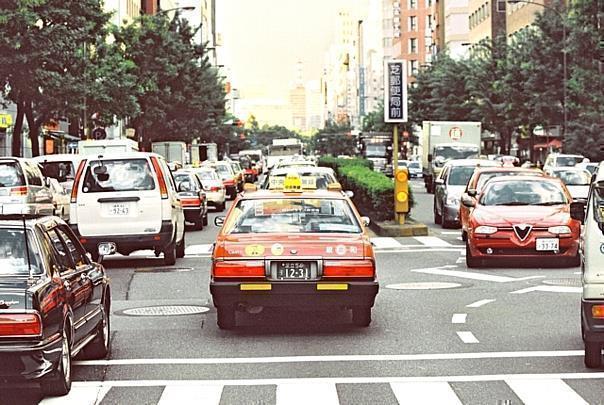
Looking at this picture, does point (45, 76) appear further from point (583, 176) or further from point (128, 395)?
point (128, 395)

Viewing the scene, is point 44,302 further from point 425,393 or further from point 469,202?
point 469,202

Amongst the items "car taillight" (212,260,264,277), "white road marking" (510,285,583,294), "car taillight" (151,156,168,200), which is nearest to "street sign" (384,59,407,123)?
"car taillight" (151,156,168,200)

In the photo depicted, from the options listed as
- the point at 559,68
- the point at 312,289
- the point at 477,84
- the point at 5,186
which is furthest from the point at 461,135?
the point at 312,289

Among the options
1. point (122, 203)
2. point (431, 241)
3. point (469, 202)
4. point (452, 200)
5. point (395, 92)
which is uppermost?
point (395, 92)

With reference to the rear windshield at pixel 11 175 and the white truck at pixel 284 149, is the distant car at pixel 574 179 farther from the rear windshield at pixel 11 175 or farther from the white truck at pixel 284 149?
the white truck at pixel 284 149

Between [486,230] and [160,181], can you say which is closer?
[486,230]

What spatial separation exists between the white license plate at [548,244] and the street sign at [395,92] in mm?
12369

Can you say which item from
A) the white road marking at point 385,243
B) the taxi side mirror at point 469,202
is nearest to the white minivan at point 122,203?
the taxi side mirror at point 469,202

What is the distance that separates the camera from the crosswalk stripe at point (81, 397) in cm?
1004

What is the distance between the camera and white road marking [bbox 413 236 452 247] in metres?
27.5

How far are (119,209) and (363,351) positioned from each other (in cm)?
1048

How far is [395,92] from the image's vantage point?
109ft

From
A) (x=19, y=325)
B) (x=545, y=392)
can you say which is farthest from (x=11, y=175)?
(x=545, y=392)

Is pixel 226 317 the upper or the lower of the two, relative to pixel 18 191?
lower
